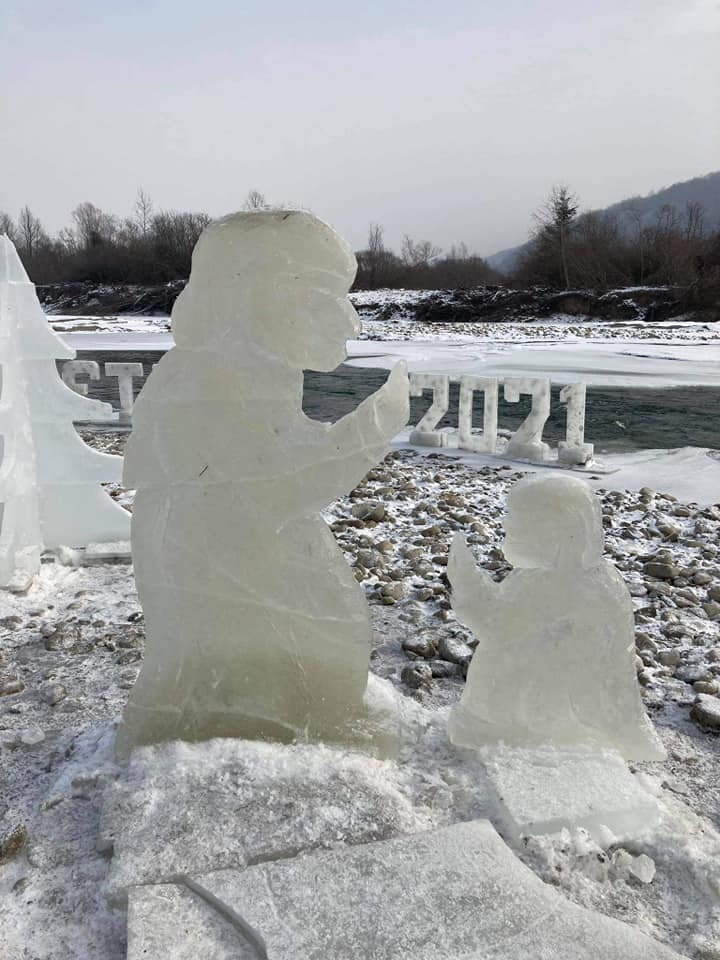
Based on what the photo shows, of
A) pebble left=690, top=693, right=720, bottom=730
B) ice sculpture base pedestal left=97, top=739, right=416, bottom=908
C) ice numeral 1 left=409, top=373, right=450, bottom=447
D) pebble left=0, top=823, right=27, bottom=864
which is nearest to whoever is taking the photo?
ice sculpture base pedestal left=97, top=739, right=416, bottom=908

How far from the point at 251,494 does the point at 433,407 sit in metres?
6.12

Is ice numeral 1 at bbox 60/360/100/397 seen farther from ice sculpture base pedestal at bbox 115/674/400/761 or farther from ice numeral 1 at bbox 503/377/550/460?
ice sculpture base pedestal at bbox 115/674/400/761

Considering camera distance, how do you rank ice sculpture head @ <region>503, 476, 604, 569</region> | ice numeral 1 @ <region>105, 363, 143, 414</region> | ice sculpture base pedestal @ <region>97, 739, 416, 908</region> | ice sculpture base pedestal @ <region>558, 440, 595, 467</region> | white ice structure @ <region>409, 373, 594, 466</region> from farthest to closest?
ice numeral 1 @ <region>105, 363, 143, 414</region> → white ice structure @ <region>409, 373, 594, 466</region> → ice sculpture base pedestal @ <region>558, 440, 595, 467</region> → ice sculpture head @ <region>503, 476, 604, 569</region> → ice sculpture base pedestal @ <region>97, 739, 416, 908</region>

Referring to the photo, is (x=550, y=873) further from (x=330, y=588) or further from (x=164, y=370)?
(x=164, y=370)

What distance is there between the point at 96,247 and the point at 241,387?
5626cm

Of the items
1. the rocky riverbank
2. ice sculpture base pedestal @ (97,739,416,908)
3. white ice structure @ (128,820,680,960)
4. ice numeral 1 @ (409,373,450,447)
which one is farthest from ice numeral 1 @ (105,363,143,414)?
the rocky riverbank

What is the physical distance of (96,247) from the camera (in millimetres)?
53000

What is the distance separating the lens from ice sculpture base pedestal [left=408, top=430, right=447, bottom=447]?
8117mm

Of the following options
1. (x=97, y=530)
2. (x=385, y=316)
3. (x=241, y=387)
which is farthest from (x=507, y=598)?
(x=385, y=316)

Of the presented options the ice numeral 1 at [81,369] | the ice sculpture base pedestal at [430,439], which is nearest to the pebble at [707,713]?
the ice sculpture base pedestal at [430,439]

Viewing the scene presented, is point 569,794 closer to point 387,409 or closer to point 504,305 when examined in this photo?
point 387,409

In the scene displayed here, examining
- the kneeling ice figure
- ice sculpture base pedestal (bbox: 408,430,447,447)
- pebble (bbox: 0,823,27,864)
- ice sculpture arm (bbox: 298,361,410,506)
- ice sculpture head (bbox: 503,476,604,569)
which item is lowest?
ice sculpture base pedestal (bbox: 408,430,447,447)

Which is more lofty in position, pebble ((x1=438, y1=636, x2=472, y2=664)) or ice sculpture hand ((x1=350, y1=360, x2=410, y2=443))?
ice sculpture hand ((x1=350, y1=360, x2=410, y2=443))

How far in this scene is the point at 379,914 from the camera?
174 centimetres
